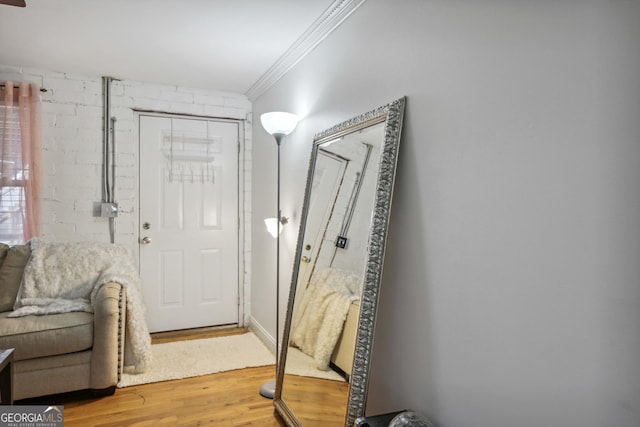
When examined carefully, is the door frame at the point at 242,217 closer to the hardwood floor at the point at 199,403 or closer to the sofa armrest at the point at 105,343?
the hardwood floor at the point at 199,403

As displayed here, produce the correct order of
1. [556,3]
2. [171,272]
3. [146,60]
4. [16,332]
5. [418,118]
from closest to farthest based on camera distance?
[556,3] < [418,118] < [16,332] < [146,60] < [171,272]

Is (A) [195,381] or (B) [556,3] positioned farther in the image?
(A) [195,381]

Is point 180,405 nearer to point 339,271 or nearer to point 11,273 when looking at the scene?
point 339,271

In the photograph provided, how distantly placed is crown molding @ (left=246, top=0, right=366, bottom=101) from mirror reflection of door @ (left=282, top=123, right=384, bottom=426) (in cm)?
68

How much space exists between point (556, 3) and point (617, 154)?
46 cm

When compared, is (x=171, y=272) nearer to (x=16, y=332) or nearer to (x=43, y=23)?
(x=16, y=332)

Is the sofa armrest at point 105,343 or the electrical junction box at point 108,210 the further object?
the electrical junction box at point 108,210

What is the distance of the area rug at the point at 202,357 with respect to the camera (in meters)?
2.85

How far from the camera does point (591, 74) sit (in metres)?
1.03

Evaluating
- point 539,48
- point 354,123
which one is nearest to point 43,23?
point 354,123

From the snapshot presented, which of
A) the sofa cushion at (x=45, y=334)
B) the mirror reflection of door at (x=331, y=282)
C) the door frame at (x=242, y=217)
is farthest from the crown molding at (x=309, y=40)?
the sofa cushion at (x=45, y=334)

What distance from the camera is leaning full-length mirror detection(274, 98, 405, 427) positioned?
1.72m

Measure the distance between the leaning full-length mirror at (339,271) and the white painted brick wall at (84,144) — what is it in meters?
1.95

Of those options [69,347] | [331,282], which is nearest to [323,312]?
[331,282]
